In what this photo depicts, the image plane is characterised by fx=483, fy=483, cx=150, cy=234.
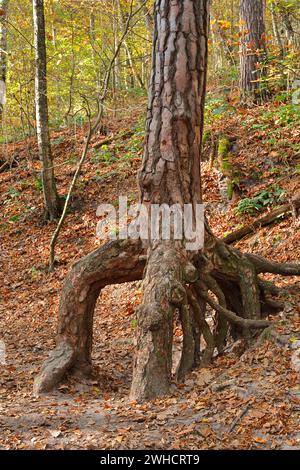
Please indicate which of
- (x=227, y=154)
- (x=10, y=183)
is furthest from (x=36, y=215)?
(x=227, y=154)

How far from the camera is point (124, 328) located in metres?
7.75

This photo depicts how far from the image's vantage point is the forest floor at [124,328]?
3.92 meters

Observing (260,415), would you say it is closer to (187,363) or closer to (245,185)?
(187,363)

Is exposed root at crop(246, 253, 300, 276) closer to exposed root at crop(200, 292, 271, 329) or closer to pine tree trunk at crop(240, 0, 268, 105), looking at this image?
exposed root at crop(200, 292, 271, 329)

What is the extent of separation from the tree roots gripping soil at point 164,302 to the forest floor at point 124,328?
206 mm

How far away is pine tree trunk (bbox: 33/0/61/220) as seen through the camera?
36.6ft

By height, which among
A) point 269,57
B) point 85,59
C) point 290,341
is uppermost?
point 85,59

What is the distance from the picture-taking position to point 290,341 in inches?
194

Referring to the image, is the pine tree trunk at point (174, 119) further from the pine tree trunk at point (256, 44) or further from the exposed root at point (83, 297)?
the pine tree trunk at point (256, 44)

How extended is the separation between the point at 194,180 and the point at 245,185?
4299mm

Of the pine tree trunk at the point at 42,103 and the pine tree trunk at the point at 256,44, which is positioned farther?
the pine tree trunk at the point at 256,44

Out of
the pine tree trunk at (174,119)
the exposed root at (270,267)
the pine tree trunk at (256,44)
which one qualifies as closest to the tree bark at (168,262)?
the pine tree trunk at (174,119)
